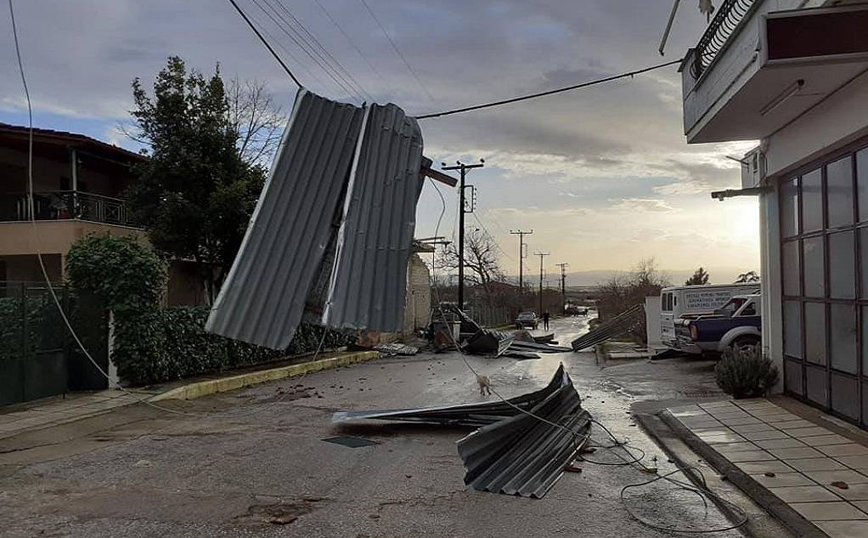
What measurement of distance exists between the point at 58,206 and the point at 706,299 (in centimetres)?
2003

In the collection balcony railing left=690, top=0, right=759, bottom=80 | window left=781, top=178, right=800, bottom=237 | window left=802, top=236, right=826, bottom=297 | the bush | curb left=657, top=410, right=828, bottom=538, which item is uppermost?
balcony railing left=690, top=0, right=759, bottom=80

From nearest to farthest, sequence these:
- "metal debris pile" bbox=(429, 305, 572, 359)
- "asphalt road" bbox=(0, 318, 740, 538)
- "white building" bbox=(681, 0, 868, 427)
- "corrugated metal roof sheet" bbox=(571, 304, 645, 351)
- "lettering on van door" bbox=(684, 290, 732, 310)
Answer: "asphalt road" bbox=(0, 318, 740, 538)
"white building" bbox=(681, 0, 868, 427)
"lettering on van door" bbox=(684, 290, 732, 310)
"metal debris pile" bbox=(429, 305, 572, 359)
"corrugated metal roof sheet" bbox=(571, 304, 645, 351)

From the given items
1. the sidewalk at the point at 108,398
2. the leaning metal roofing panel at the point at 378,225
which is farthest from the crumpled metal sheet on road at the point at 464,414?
the leaning metal roofing panel at the point at 378,225

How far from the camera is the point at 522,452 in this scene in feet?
23.4

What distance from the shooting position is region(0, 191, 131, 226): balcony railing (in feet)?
66.3

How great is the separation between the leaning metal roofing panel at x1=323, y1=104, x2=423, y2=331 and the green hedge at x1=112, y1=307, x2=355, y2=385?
580cm

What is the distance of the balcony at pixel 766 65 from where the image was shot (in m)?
6.42

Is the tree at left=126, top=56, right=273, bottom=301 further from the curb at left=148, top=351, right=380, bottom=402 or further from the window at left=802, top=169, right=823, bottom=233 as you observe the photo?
the window at left=802, top=169, right=823, bottom=233

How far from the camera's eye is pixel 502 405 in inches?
358

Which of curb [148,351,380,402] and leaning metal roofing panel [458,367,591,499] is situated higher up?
leaning metal roofing panel [458,367,591,499]

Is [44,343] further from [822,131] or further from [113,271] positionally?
[822,131]

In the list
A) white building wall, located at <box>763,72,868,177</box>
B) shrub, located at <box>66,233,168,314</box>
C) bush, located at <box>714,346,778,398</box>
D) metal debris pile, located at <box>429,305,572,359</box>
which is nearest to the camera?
white building wall, located at <box>763,72,868,177</box>

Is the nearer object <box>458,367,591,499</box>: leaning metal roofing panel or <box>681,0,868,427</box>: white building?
<box>458,367,591,499</box>: leaning metal roofing panel

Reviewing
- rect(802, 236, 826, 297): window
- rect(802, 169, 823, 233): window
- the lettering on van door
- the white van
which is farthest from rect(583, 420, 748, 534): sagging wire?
the lettering on van door
